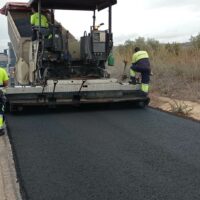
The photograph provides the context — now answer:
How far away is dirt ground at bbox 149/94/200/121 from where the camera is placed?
27.7 ft

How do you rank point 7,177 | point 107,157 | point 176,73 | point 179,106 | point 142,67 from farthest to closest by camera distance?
point 176,73
point 142,67
point 179,106
point 107,157
point 7,177

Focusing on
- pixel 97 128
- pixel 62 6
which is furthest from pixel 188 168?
pixel 62 6

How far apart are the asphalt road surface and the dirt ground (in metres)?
0.40

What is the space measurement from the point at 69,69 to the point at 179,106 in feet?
8.11

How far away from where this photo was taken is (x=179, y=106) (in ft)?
29.1

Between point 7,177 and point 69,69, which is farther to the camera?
point 69,69

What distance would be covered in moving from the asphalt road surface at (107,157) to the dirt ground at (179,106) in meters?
0.40

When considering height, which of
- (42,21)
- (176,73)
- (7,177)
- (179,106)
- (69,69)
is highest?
(42,21)

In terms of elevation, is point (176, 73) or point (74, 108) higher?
point (176, 73)

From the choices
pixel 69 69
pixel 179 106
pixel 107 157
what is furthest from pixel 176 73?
pixel 107 157

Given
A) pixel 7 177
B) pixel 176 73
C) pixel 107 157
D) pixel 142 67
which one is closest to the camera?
pixel 7 177

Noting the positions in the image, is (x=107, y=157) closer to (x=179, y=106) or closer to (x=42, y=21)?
(x=179, y=106)

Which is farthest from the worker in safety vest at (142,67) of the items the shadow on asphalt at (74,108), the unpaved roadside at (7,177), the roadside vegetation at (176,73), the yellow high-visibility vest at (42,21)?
the unpaved roadside at (7,177)

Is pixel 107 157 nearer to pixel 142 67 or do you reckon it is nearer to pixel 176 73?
pixel 142 67
